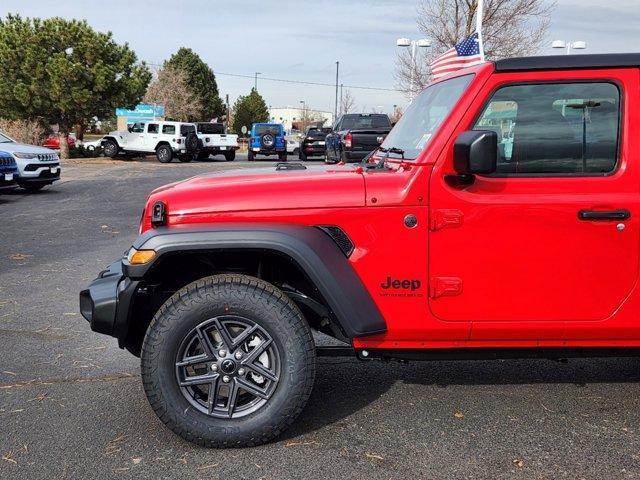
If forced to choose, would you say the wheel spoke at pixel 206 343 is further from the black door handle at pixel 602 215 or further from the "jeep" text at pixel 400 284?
the black door handle at pixel 602 215

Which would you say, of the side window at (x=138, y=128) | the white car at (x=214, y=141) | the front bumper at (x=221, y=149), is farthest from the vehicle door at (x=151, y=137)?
the front bumper at (x=221, y=149)

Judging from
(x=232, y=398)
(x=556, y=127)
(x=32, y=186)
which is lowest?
(x=232, y=398)

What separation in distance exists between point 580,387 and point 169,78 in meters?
56.0

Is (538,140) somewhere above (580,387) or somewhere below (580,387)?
above

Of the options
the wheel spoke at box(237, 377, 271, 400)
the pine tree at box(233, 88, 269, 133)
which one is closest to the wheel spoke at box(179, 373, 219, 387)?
the wheel spoke at box(237, 377, 271, 400)

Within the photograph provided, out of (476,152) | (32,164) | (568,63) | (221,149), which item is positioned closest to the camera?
(476,152)

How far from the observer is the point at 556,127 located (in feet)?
10.7

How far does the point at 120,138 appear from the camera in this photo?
31734 mm

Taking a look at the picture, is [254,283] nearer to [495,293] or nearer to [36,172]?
[495,293]

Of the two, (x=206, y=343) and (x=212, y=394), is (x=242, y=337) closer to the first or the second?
(x=206, y=343)

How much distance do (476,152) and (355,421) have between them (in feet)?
5.23

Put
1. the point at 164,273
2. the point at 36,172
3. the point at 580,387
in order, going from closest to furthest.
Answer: the point at 164,273 < the point at 580,387 < the point at 36,172

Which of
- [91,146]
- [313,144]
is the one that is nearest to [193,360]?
[313,144]

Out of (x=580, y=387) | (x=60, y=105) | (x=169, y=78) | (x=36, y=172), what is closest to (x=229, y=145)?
(x=60, y=105)
